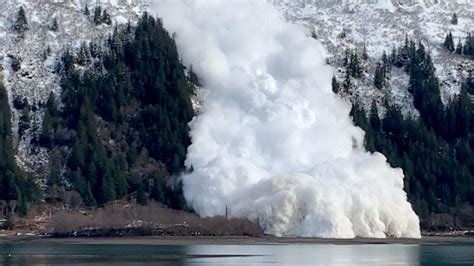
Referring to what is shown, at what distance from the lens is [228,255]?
172 meters

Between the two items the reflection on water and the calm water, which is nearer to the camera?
the calm water

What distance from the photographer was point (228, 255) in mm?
172000

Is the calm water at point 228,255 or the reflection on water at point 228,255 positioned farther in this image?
the reflection on water at point 228,255

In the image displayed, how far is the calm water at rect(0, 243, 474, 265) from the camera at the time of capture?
497 feet

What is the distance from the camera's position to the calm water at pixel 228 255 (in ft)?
497

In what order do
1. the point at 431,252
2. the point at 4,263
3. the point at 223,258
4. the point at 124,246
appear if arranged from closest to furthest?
the point at 4,263
the point at 223,258
the point at 431,252
the point at 124,246

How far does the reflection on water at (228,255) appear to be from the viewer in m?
152

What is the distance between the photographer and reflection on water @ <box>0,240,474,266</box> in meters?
152

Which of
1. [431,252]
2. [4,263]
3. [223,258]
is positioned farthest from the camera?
[431,252]

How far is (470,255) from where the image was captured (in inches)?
Answer: 6772

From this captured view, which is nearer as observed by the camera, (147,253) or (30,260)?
(30,260)

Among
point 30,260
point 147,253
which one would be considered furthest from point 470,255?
point 30,260

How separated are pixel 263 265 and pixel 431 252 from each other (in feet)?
145

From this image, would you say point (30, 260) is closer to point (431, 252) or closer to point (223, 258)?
point (223, 258)
